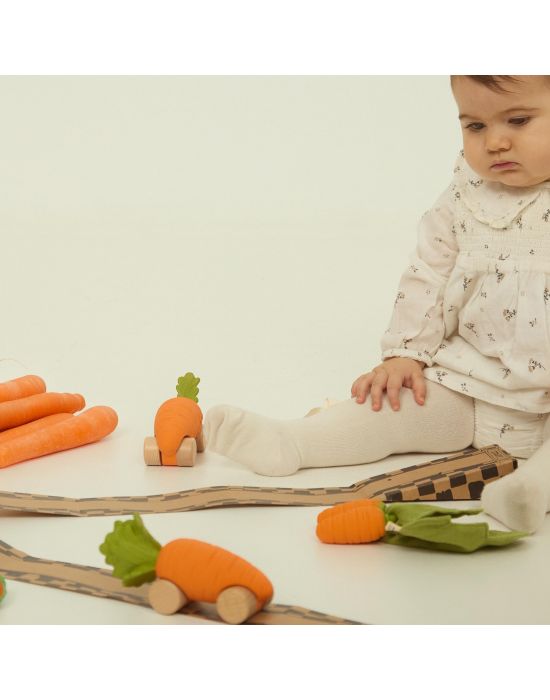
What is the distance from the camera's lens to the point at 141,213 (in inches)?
131

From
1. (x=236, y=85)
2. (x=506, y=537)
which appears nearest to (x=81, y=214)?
(x=236, y=85)

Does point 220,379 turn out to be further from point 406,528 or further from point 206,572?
point 206,572

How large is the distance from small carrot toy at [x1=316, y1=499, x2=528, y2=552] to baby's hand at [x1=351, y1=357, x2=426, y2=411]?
1.28 feet

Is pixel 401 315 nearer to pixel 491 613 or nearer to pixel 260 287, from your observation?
pixel 491 613

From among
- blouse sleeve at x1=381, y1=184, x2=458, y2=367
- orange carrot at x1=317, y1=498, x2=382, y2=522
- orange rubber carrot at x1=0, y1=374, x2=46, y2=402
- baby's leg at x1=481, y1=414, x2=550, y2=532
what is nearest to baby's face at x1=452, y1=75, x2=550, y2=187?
blouse sleeve at x1=381, y1=184, x2=458, y2=367

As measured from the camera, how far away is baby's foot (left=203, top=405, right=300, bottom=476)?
1.69 meters

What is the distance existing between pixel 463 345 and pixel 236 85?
2.00 m

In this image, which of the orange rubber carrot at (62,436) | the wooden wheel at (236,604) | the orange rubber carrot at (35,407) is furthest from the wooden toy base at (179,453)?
the wooden wheel at (236,604)

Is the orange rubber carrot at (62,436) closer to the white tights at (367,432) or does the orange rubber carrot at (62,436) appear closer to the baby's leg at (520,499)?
the white tights at (367,432)

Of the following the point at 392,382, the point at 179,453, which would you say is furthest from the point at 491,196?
the point at 179,453

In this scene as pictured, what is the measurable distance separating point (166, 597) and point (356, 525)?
31cm

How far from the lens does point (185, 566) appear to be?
118cm

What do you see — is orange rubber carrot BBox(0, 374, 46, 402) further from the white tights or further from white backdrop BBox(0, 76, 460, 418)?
the white tights

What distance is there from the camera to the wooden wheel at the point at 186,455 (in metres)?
1.77
